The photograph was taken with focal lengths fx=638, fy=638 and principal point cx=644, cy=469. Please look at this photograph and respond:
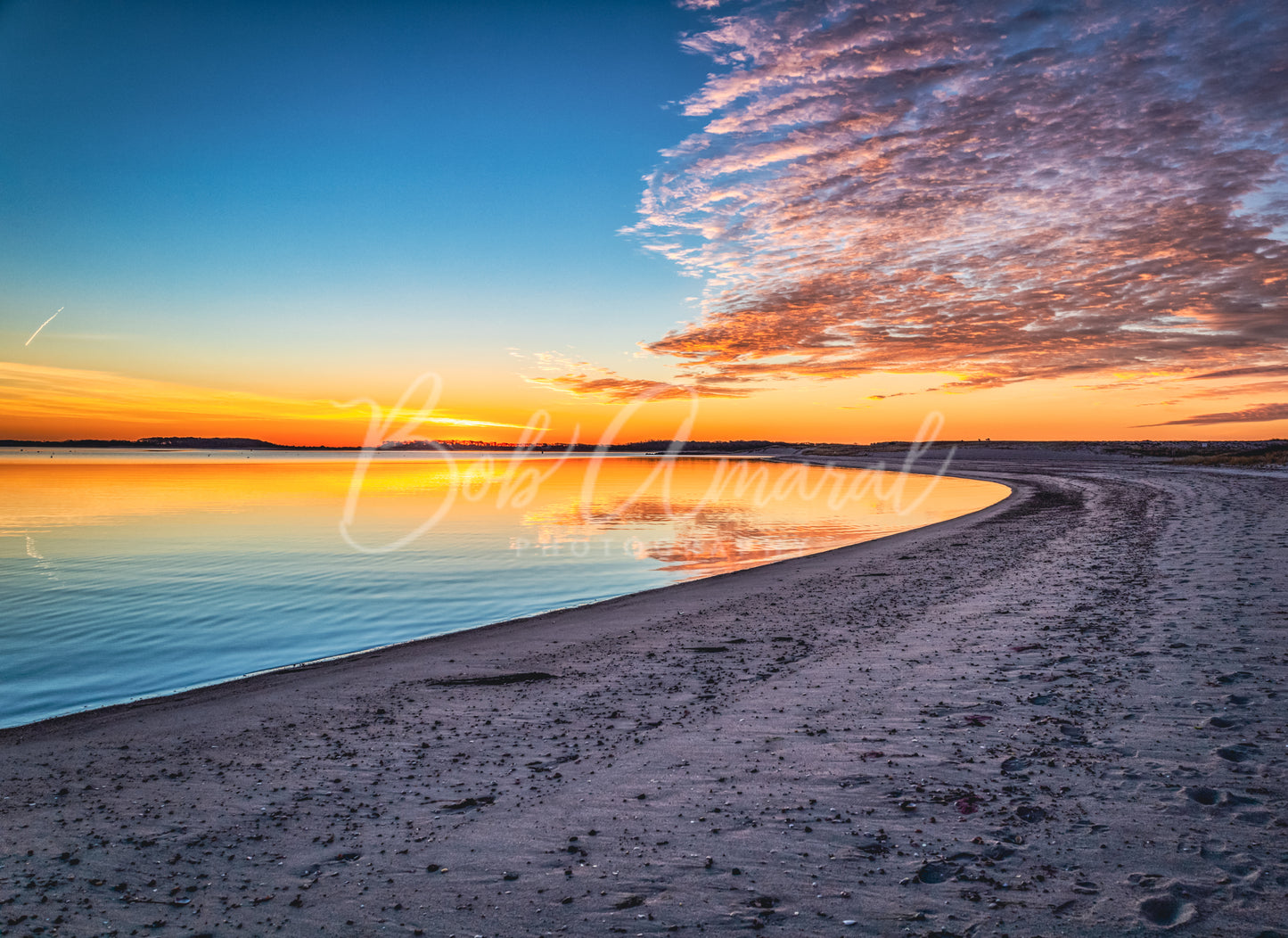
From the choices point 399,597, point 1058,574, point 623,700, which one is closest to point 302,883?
point 623,700

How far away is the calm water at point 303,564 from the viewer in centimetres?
1286

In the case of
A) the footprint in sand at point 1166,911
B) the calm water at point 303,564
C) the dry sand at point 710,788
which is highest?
the footprint in sand at point 1166,911

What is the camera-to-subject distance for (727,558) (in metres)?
22.8

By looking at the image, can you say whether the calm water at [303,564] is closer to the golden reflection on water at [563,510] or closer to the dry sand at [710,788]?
the golden reflection on water at [563,510]

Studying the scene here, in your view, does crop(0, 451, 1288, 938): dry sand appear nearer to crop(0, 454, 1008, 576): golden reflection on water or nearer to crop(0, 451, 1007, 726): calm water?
crop(0, 451, 1007, 726): calm water

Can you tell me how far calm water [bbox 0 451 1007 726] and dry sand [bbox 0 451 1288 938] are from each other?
3233mm

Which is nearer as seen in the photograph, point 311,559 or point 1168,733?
point 1168,733

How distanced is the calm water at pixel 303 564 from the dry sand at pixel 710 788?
3.23 meters

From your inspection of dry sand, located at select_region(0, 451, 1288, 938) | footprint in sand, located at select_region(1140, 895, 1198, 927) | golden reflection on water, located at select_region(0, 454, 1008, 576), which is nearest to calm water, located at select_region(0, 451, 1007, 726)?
golden reflection on water, located at select_region(0, 454, 1008, 576)

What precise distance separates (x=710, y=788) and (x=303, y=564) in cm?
2076

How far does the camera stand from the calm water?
12.9 metres

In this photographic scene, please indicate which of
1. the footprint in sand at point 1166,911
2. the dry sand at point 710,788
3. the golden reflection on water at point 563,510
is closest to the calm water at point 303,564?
the golden reflection on water at point 563,510

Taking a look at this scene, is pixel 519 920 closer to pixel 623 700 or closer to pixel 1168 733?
pixel 623 700

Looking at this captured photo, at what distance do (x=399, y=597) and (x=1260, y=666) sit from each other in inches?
681
